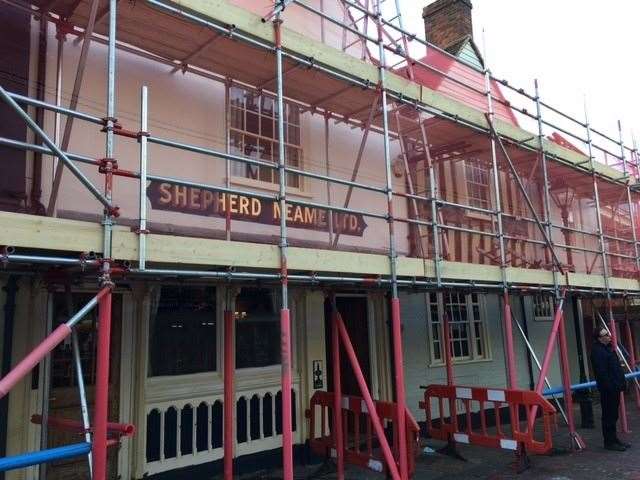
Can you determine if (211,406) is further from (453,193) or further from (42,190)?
(453,193)

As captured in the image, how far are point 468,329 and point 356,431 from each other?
4789 millimetres

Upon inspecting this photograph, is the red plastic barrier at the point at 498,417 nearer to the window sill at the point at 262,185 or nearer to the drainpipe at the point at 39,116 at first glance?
the window sill at the point at 262,185

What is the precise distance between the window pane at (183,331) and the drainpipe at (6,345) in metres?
1.58

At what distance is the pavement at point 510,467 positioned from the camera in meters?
7.12

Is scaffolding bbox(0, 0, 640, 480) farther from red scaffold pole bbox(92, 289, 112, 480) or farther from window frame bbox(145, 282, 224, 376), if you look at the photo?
window frame bbox(145, 282, 224, 376)

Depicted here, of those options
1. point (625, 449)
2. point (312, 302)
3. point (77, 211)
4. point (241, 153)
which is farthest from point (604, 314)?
point (77, 211)

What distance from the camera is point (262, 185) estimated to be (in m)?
7.47

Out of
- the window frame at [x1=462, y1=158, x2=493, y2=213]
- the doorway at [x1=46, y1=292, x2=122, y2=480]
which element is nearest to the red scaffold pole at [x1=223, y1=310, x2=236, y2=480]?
the doorway at [x1=46, y1=292, x2=122, y2=480]

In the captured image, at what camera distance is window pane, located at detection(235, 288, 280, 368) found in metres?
7.63

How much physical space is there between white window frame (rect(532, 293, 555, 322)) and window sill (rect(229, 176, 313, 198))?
7383 millimetres

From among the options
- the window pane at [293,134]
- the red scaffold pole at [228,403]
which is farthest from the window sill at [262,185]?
the red scaffold pole at [228,403]

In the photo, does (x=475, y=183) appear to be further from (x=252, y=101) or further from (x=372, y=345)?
(x=252, y=101)

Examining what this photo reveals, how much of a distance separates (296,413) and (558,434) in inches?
193

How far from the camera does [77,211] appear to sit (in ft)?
18.4
